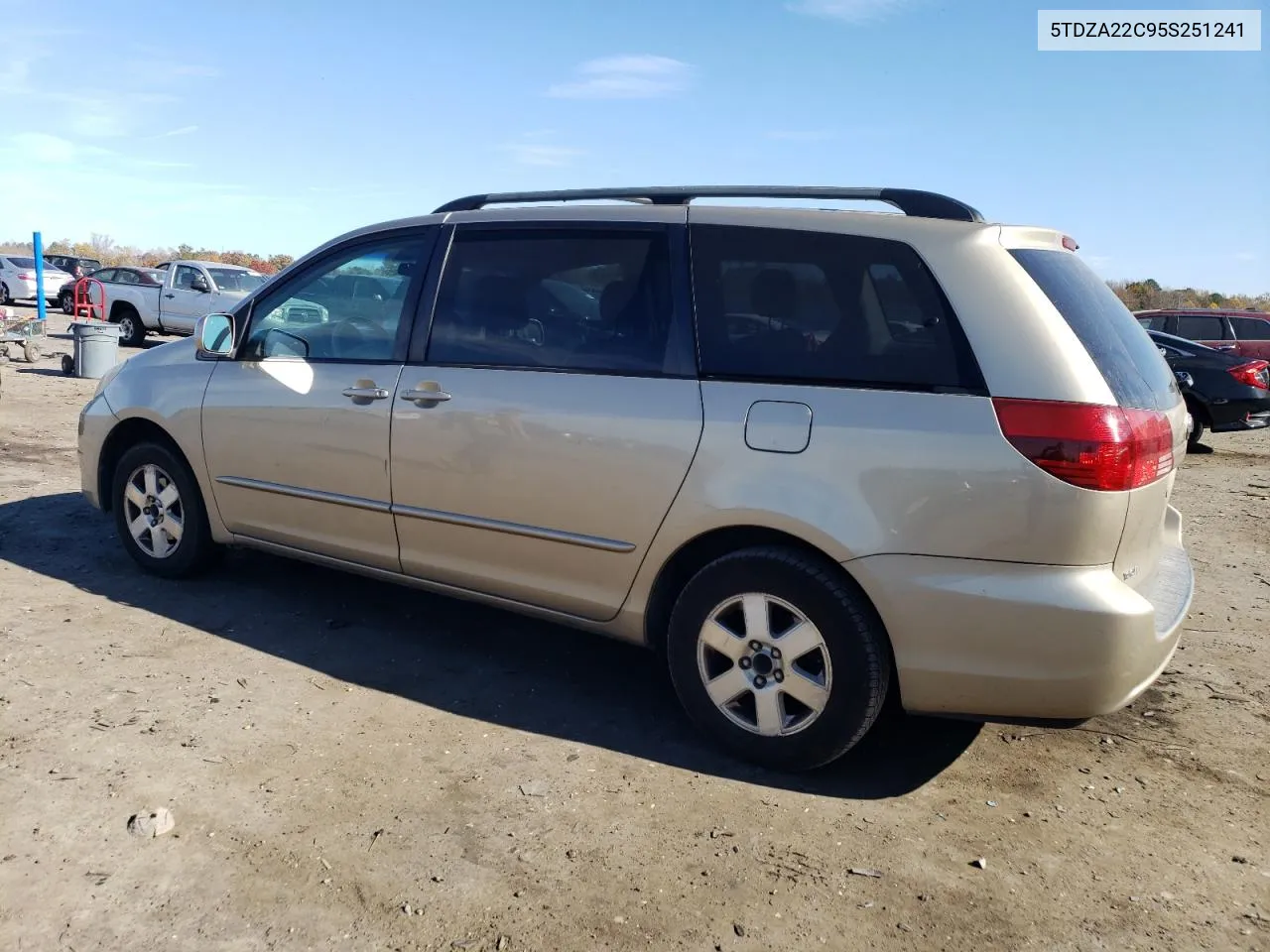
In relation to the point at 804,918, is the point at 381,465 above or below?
above

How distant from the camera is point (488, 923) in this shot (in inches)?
102

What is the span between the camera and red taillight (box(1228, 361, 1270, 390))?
39.9ft

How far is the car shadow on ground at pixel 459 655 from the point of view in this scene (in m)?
3.64

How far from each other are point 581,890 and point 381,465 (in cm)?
209

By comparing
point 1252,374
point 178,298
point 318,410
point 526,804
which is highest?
point 178,298

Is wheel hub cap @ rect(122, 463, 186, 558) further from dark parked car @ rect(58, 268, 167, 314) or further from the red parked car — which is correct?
dark parked car @ rect(58, 268, 167, 314)

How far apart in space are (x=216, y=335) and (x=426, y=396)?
1.41 metres

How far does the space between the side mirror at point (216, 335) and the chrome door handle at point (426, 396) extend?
49.2 inches

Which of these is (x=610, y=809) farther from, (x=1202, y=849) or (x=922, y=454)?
(x=1202, y=849)

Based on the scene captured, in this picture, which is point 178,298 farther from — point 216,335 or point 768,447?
point 768,447

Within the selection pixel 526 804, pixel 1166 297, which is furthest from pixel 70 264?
pixel 1166 297

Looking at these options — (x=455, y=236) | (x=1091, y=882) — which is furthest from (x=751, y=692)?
(x=455, y=236)

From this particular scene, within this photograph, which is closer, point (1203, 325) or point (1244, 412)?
point (1244, 412)

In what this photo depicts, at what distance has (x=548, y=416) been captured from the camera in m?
3.77
